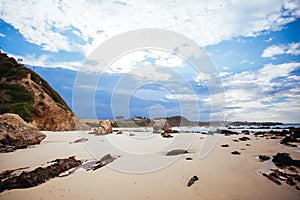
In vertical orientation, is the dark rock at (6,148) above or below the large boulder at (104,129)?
below

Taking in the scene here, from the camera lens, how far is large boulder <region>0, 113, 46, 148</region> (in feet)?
32.6

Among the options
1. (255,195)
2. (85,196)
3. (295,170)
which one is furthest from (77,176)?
(295,170)

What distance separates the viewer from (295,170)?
634 centimetres

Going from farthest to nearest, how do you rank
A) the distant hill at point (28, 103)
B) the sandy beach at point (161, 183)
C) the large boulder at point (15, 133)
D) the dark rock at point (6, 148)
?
the distant hill at point (28, 103) < the large boulder at point (15, 133) < the dark rock at point (6, 148) < the sandy beach at point (161, 183)

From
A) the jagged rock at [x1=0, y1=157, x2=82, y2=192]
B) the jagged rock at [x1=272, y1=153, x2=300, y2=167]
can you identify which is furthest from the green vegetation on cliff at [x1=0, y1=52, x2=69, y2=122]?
the jagged rock at [x1=272, y1=153, x2=300, y2=167]

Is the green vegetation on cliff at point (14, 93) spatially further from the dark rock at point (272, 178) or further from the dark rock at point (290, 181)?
the dark rock at point (290, 181)

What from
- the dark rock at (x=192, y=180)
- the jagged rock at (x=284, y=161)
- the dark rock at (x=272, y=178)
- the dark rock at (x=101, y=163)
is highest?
the jagged rock at (x=284, y=161)

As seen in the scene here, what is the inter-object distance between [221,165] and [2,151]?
419 inches

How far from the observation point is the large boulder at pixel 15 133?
9952 millimetres

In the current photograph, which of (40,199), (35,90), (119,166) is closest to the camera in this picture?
(40,199)

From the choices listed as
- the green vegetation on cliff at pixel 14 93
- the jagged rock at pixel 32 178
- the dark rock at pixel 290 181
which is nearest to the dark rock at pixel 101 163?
the jagged rock at pixel 32 178

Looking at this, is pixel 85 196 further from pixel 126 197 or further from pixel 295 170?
pixel 295 170

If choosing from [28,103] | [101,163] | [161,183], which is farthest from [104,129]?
[161,183]

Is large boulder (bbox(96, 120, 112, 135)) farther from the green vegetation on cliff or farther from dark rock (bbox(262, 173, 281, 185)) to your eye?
dark rock (bbox(262, 173, 281, 185))
